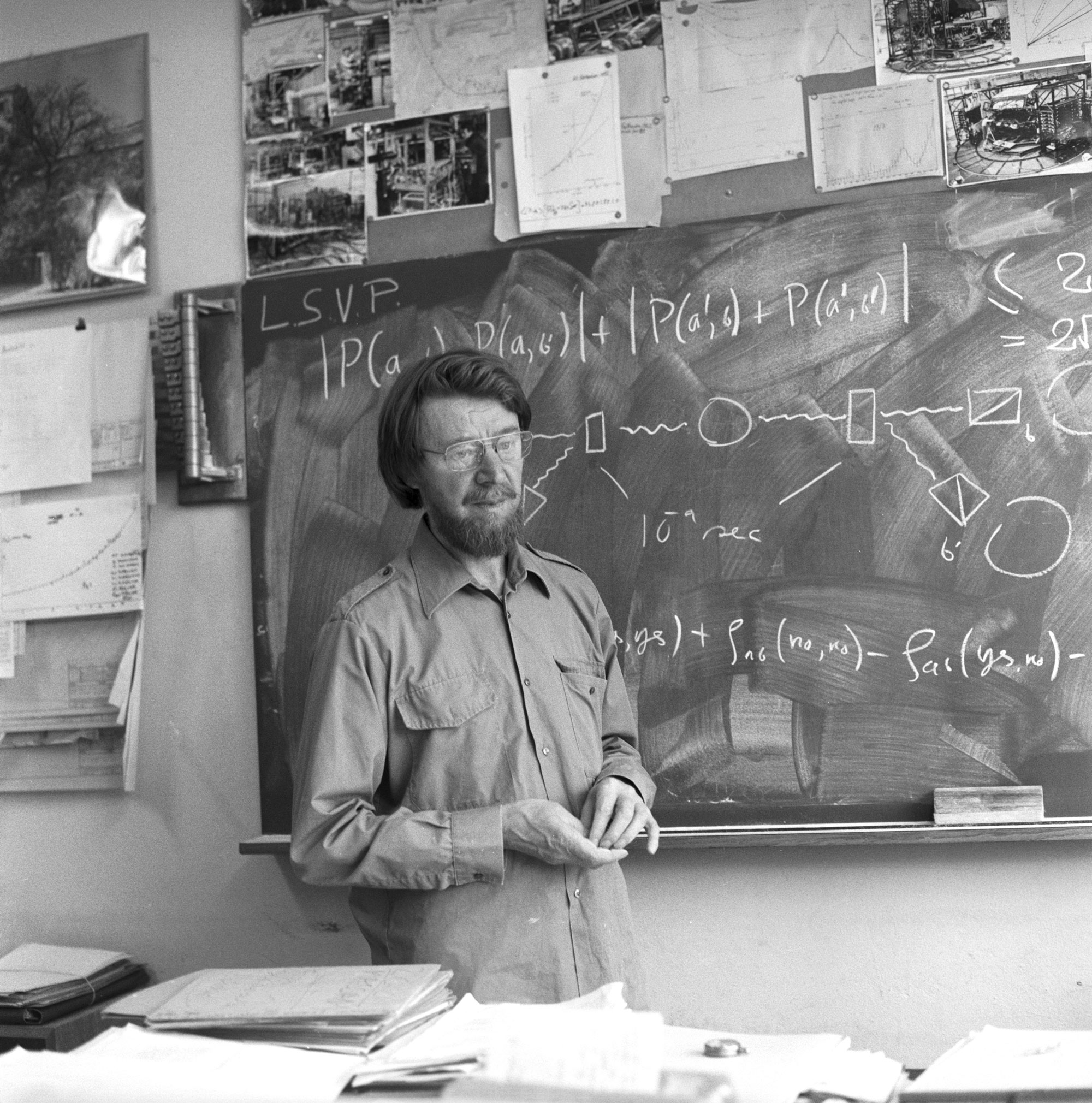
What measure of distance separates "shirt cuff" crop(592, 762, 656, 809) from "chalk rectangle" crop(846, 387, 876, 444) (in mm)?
826

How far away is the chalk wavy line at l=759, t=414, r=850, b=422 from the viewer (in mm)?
2586

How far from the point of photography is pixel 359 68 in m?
2.92

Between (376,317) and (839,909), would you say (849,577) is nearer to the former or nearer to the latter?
(839,909)

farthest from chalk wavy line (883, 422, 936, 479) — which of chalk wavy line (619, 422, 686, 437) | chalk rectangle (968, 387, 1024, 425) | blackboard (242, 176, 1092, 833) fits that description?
chalk wavy line (619, 422, 686, 437)

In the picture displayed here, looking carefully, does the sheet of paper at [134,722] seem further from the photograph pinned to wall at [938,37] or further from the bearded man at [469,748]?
the photograph pinned to wall at [938,37]

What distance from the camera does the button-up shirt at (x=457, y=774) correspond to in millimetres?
2000

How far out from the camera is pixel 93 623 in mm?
3035

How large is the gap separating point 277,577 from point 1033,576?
1599mm

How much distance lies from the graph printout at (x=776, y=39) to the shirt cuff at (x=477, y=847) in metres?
1.62

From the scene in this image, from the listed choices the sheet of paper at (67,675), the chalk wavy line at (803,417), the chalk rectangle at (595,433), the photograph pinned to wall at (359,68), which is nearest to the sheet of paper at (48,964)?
the sheet of paper at (67,675)

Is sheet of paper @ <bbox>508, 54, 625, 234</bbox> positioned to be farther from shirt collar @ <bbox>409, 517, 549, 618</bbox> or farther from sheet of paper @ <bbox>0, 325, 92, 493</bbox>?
sheet of paper @ <bbox>0, 325, 92, 493</bbox>

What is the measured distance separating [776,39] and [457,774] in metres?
1.66

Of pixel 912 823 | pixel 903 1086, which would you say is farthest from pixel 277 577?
pixel 903 1086

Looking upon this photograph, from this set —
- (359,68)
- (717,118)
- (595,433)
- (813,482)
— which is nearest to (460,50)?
(359,68)
